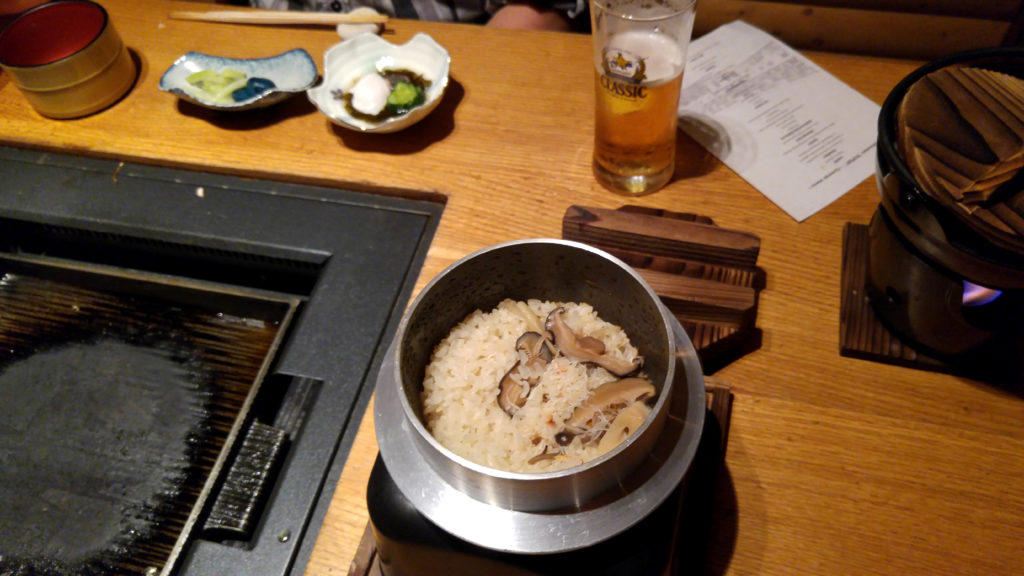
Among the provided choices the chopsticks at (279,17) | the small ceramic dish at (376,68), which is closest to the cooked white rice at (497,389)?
the small ceramic dish at (376,68)

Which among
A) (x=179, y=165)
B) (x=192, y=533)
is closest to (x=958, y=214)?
(x=192, y=533)

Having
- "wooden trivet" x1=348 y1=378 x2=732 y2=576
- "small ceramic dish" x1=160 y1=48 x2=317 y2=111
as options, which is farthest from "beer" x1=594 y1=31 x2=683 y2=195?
"small ceramic dish" x1=160 y1=48 x2=317 y2=111

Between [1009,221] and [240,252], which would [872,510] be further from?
[240,252]

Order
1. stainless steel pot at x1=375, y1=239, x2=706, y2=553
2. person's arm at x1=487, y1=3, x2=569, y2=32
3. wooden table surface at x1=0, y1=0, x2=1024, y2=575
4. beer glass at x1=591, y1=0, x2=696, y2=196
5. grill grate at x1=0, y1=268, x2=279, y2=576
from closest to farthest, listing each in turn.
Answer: stainless steel pot at x1=375, y1=239, x2=706, y2=553 < wooden table surface at x1=0, y1=0, x2=1024, y2=575 < grill grate at x1=0, y1=268, x2=279, y2=576 < beer glass at x1=591, y1=0, x2=696, y2=196 < person's arm at x1=487, y1=3, x2=569, y2=32

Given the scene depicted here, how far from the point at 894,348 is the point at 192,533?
3.31 feet

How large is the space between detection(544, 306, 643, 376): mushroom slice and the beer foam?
467 millimetres

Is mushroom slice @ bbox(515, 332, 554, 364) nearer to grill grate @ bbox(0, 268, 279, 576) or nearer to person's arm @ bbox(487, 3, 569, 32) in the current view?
grill grate @ bbox(0, 268, 279, 576)

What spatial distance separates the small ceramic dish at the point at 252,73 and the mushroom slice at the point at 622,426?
1.01 meters

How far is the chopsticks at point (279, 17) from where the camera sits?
5.11 feet

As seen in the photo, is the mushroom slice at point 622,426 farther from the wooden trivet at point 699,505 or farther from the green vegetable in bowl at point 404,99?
the green vegetable in bowl at point 404,99

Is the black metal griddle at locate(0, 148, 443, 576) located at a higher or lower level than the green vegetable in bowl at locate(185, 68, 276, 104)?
lower

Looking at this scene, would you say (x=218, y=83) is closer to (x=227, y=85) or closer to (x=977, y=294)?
(x=227, y=85)

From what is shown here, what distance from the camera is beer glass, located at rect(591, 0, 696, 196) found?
1060 millimetres

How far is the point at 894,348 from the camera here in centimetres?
98
